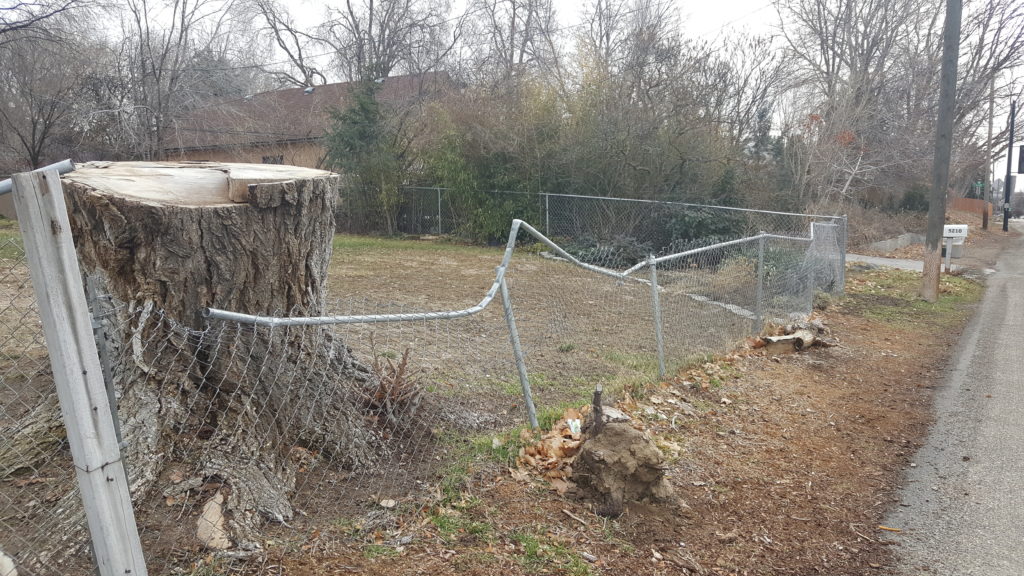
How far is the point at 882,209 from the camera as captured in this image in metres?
25.4

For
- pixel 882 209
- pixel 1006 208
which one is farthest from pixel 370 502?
pixel 1006 208

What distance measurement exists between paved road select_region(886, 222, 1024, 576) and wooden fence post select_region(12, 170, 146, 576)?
339cm

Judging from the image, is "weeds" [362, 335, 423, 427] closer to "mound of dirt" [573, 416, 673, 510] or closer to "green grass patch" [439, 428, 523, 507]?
"green grass patch" [439, 428, 523, 507]

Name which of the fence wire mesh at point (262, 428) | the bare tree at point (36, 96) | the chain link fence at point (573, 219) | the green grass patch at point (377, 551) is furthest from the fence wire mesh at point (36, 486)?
the bare tree at point (36, 96)

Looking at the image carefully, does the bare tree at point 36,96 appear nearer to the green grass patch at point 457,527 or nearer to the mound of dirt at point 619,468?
the green grass patch at point 457,527

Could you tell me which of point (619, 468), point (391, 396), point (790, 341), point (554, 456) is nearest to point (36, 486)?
point (391, 396)

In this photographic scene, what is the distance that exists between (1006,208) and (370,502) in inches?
1398

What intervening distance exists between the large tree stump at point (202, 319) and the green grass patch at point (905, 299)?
29.9 feet

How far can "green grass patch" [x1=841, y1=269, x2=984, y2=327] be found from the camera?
10.1 m

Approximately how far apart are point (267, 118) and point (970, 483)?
25577 millimetres

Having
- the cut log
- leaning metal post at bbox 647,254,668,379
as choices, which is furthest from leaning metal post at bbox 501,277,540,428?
the cut log

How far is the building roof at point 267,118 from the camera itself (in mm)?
21266

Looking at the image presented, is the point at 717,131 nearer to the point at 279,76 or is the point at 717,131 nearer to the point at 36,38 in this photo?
the point at 36,38

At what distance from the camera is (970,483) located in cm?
421
